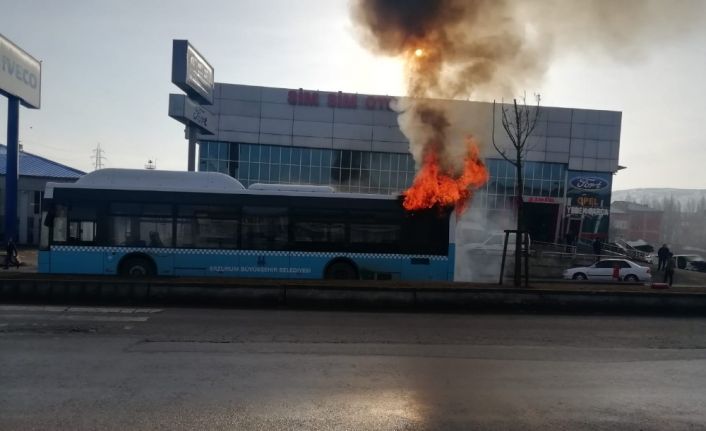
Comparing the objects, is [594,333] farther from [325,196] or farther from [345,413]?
[325,196]

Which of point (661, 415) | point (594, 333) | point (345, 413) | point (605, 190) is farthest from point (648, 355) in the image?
point (605, 190)

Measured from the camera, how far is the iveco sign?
21.6m

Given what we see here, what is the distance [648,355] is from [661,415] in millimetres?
2788

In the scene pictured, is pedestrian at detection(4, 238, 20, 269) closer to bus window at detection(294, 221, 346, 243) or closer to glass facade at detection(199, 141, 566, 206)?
bus window at detection(294, 221, 346, 243)

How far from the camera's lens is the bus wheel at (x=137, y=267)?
13570 millimetres

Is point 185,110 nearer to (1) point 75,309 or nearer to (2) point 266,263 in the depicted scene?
(2) point 266,263

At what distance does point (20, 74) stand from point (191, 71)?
7.21 m

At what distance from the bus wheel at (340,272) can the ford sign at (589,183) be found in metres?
33.6

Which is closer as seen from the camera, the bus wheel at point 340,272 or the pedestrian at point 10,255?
the bus wheel at point 340,272

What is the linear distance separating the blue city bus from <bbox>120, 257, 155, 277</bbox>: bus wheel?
0.03 m

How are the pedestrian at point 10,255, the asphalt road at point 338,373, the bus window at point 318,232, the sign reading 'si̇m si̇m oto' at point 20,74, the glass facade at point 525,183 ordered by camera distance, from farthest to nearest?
the glass facade at point 525,183, the sign reading 'si̇m si̇m oto' at point 20,74, the pedestrian at point 10,255, the bus window at point 318,232, the asphalt road at point 338,373

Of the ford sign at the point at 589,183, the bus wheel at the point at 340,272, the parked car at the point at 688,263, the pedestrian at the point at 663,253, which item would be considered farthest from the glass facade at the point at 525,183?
the bus wheel at the point at 340,272

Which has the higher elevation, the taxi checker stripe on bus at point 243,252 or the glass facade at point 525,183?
the glass facade at point 525,183

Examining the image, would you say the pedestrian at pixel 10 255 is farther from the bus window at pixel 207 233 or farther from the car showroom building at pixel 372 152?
the car showroom building at pixel 372 152
